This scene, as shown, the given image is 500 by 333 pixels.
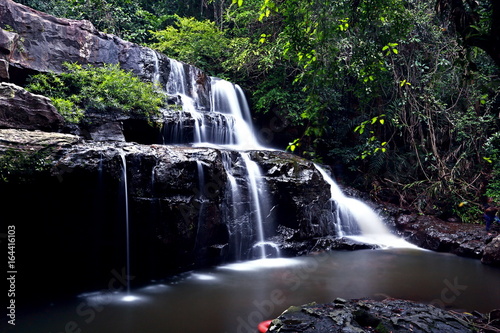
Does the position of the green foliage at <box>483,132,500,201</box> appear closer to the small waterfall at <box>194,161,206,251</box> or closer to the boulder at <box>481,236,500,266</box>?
the boulder at <box>481,236,500,266</box>

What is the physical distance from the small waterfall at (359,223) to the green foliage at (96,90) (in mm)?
5681

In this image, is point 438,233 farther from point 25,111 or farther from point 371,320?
point 25,111

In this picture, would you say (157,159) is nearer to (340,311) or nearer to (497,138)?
(340,311)

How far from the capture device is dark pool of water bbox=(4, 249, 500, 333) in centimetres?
397

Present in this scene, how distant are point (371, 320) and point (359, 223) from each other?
667 cm

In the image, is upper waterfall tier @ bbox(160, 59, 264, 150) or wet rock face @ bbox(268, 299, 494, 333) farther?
upper waterfall tier @ bbox(160, 59, 264, 150)

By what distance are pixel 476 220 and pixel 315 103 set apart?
9228 millimetres

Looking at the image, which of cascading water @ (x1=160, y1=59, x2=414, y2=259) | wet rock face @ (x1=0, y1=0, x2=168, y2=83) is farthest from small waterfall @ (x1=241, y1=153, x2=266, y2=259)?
wet rock face @ (x1=0, y1=0, x2=168, y2=83)

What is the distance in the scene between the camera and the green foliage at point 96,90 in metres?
7.59

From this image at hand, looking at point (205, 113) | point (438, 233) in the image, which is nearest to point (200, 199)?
point (205, 113)

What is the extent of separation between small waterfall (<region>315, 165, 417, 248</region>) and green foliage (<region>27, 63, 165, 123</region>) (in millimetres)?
5681

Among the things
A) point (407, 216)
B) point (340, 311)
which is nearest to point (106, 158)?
point (340, 311)

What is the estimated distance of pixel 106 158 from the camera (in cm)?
510

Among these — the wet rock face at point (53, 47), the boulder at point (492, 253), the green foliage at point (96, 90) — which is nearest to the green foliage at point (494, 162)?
the boulder at point (492, 253)
